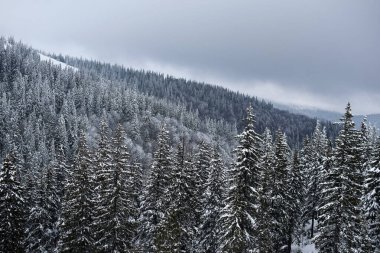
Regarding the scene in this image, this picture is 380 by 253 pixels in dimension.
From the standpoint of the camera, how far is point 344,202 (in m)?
26.7

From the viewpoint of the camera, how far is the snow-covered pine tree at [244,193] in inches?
997

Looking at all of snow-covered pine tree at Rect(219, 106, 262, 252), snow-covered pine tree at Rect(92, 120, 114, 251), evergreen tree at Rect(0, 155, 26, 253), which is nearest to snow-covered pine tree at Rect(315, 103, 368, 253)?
snow-covered pine tree at Rect(219, 106, 262, 252)

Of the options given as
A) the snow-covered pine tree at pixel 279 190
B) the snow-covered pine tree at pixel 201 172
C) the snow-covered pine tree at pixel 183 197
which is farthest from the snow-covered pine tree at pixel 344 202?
the snow-covered pine tree at pixel 201 172

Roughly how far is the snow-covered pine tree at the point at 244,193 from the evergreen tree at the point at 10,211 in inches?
702

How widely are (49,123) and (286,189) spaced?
431 ft

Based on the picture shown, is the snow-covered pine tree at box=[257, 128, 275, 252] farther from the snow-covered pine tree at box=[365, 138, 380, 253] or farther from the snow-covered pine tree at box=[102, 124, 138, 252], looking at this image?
the snow-covered pine tree at box=[102, 124, 138, 252]

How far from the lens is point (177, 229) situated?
26344 millimetres

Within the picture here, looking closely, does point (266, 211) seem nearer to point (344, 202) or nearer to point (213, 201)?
point (213, 201)

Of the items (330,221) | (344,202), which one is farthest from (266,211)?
(344,202)

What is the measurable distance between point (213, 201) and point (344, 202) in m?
13.2

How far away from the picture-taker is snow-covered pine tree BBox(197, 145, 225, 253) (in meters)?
35.5

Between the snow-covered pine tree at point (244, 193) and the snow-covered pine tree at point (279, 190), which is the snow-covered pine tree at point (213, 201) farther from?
the snow-covered pine tree at point (244, 193)

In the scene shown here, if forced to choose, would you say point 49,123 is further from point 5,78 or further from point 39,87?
point 5,78

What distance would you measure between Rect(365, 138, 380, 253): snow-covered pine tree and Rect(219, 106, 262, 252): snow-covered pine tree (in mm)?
12925
